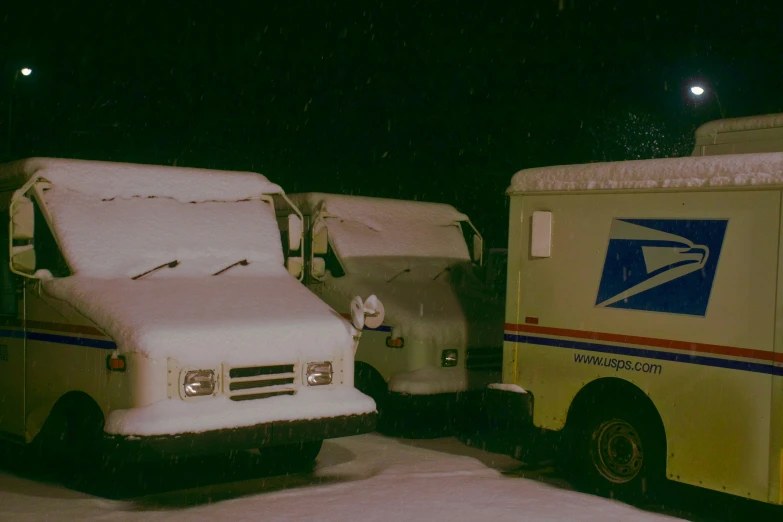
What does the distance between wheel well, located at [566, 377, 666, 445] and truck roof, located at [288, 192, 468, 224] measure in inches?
158

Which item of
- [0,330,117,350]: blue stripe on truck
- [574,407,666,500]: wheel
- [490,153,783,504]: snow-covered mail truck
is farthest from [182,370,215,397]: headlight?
[574,407,666,500]: wheel

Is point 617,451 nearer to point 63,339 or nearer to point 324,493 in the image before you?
point 324,493

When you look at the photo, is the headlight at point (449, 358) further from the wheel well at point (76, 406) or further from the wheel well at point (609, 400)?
the wheel well at point (76, 406)

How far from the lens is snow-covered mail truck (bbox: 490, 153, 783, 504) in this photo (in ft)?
20.5

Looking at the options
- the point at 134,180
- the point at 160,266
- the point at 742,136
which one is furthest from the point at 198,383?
the point at 742,136

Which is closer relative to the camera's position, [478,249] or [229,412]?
[229,412]

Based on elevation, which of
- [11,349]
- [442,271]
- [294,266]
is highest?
[294,266]

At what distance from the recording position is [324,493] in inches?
279

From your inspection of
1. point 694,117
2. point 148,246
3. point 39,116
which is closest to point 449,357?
point 148,246

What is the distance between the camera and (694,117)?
89.2 ft

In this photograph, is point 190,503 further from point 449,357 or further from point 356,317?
point 449,357

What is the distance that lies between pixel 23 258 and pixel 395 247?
462 centimetres

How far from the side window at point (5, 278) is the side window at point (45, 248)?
406mm

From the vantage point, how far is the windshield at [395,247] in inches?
406
